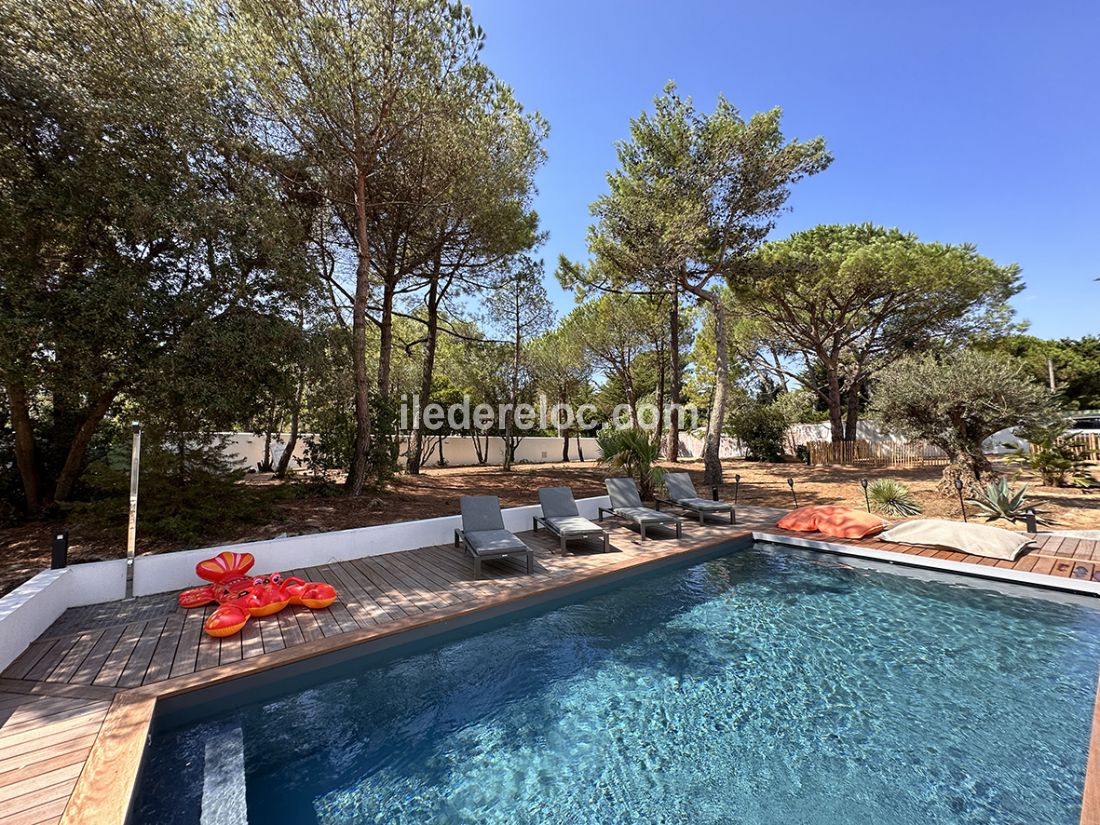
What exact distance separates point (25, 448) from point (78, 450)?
2.13 ft

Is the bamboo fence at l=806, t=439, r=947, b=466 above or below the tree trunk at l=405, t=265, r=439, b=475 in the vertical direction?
below

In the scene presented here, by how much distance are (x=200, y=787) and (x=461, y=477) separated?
11.8 metres

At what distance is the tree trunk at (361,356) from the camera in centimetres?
863

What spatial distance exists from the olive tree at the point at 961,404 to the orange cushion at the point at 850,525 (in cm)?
343

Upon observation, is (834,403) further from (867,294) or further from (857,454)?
(867,294)

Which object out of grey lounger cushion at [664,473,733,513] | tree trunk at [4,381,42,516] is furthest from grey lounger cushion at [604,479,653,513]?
tree trunk at [4,381,42,516]

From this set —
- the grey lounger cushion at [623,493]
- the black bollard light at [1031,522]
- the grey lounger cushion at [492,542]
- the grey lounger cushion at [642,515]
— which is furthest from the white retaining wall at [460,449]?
the black bollard light at [1031,522]

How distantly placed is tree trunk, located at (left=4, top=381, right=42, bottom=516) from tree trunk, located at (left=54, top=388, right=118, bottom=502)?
0.28 meters

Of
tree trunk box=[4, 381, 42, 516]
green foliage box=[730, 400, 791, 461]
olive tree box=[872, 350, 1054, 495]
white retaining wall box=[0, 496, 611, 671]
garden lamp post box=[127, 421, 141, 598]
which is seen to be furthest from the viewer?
green foliage box=[730, 400, 791, 461]

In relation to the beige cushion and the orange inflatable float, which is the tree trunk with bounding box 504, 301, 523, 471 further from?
the beige cushion

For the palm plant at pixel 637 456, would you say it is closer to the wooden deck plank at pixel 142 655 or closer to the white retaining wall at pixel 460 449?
the wooden deck plank at pixel 142 655

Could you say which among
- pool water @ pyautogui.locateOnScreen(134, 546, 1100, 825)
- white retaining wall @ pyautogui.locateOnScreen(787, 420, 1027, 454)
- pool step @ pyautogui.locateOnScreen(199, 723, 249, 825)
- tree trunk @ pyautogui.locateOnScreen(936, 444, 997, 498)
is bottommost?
pool water @ pyautogui.locateOnScreen(134, 546, 1100, 825)

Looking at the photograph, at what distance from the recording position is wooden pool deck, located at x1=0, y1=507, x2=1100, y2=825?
2.29 metres

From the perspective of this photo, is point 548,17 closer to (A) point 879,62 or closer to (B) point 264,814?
(A) point 879,62
